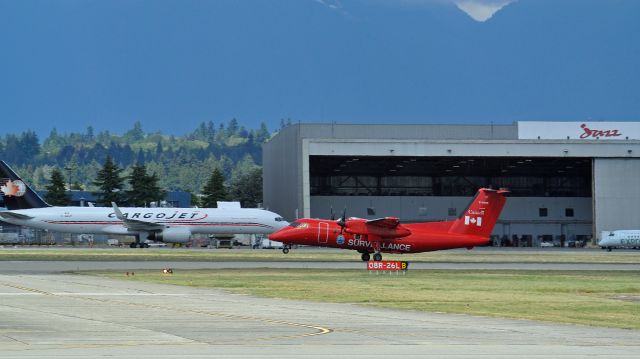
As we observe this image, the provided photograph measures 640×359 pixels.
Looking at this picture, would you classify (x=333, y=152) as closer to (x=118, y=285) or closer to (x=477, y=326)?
(x=118, y=285)

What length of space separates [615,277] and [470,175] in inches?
3161

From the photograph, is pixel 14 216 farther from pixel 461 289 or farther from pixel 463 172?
pixel 461 289

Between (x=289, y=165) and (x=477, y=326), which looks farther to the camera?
(x=289, y=165)

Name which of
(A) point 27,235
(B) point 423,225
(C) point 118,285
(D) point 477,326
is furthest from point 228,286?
(A) point 27,235

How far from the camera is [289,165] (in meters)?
113

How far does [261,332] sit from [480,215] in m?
45.0

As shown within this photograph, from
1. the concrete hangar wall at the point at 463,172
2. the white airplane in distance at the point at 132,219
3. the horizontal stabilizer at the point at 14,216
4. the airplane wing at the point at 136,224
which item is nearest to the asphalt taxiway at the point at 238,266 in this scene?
the white airplane in distance at the point at 132,219

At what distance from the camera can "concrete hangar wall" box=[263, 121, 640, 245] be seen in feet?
347

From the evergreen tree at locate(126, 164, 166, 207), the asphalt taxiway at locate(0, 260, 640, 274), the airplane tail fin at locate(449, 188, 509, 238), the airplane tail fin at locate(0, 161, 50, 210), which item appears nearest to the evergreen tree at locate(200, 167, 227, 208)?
the evergreen tree at locate(126, 164, 166, 207)

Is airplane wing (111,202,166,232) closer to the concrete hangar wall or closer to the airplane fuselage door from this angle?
the concrete hangar wall

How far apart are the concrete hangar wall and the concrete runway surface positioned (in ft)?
237

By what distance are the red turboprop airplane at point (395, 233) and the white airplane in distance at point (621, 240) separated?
37.5m

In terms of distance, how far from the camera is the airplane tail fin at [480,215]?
64.8m

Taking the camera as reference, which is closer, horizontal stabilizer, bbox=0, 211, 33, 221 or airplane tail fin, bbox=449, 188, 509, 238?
airplane tail fin, bbox=449, 188, 509, 238
